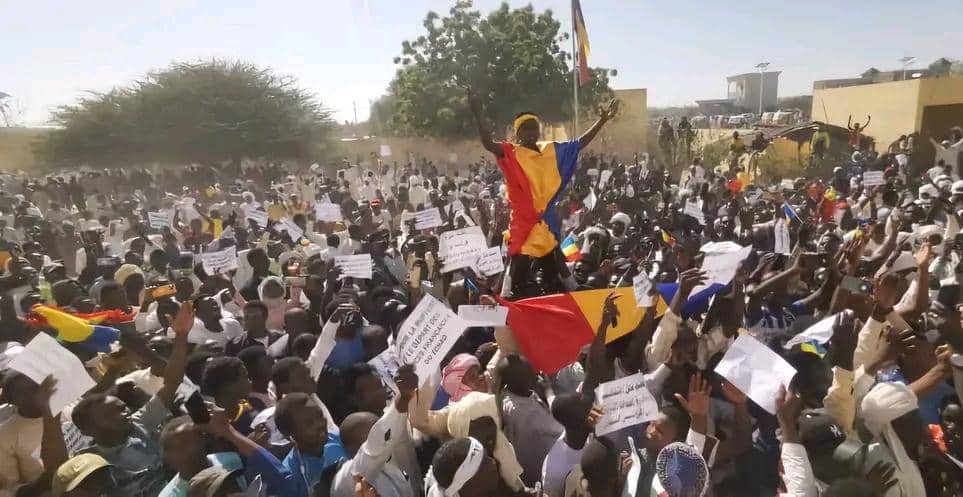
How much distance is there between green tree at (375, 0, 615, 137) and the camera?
2541cm

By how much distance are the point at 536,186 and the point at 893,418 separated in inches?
123

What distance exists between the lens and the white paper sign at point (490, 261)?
539 cm

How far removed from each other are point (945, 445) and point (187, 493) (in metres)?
3.34

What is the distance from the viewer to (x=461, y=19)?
26.0 meters

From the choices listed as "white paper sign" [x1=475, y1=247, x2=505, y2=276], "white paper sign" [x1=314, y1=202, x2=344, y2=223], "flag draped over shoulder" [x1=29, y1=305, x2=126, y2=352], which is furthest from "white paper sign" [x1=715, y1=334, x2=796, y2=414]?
"white paper sign" [x1=314, y1=202, x2=344, y2=223]

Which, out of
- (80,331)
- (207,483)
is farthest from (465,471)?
(80,331)

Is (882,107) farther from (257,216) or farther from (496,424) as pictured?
(496,424)

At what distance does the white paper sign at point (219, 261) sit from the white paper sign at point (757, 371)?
4.98 meters

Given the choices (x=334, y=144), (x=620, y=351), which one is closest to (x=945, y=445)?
(x=620, y=351)

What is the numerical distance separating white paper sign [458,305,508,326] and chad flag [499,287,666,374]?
616 mm

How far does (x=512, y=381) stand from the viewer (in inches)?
133

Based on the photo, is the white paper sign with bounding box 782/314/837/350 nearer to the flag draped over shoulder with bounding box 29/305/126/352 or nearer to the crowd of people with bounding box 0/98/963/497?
the crowd of people with bounding box 0/98/963/497

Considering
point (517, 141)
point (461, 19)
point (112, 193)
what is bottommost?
point (112, 193)

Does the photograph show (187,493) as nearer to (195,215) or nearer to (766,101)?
(195,215)
